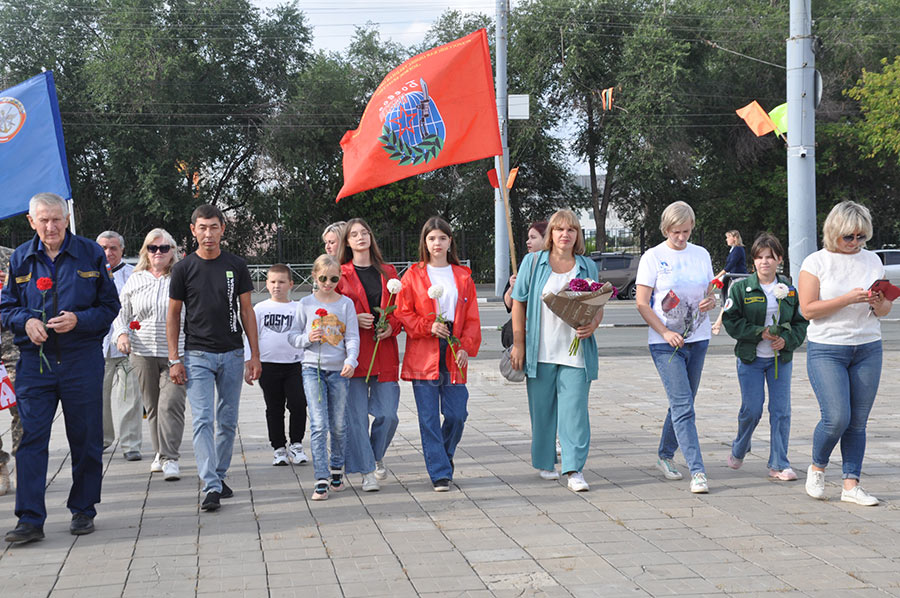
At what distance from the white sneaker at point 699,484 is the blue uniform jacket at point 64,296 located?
377cm

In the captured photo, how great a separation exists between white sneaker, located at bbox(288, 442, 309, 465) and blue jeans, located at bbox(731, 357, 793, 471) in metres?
3.26

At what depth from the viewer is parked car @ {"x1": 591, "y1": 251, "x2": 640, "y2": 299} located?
28.9 meters

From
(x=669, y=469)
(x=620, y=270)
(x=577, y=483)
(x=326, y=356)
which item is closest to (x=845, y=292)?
(x=669, y=469)

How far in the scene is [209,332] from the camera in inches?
244

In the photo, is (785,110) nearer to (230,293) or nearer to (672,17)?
(230,293)

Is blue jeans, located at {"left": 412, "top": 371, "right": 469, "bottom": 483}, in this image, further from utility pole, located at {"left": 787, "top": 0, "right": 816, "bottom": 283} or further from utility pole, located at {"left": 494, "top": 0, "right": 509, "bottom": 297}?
utility pole, located at {"left": 494, "top": 0, "right": 509, "bottom": 297}

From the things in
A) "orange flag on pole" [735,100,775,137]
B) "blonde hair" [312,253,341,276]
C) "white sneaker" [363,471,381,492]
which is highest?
"orange flag on pole" [735,100,775,137]

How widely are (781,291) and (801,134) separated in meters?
6.46

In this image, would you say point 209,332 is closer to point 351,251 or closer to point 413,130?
point 351,251

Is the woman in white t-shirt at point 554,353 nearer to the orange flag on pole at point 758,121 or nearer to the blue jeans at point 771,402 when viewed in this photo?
the blue jeans at point 771,402

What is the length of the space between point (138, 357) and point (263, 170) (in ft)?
98.8

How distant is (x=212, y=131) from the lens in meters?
35.4

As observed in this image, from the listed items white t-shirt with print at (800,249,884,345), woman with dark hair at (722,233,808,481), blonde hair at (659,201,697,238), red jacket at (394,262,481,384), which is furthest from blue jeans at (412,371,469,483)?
white t-shirt with print at (800,249,884,345)

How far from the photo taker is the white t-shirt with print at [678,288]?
255 inches
